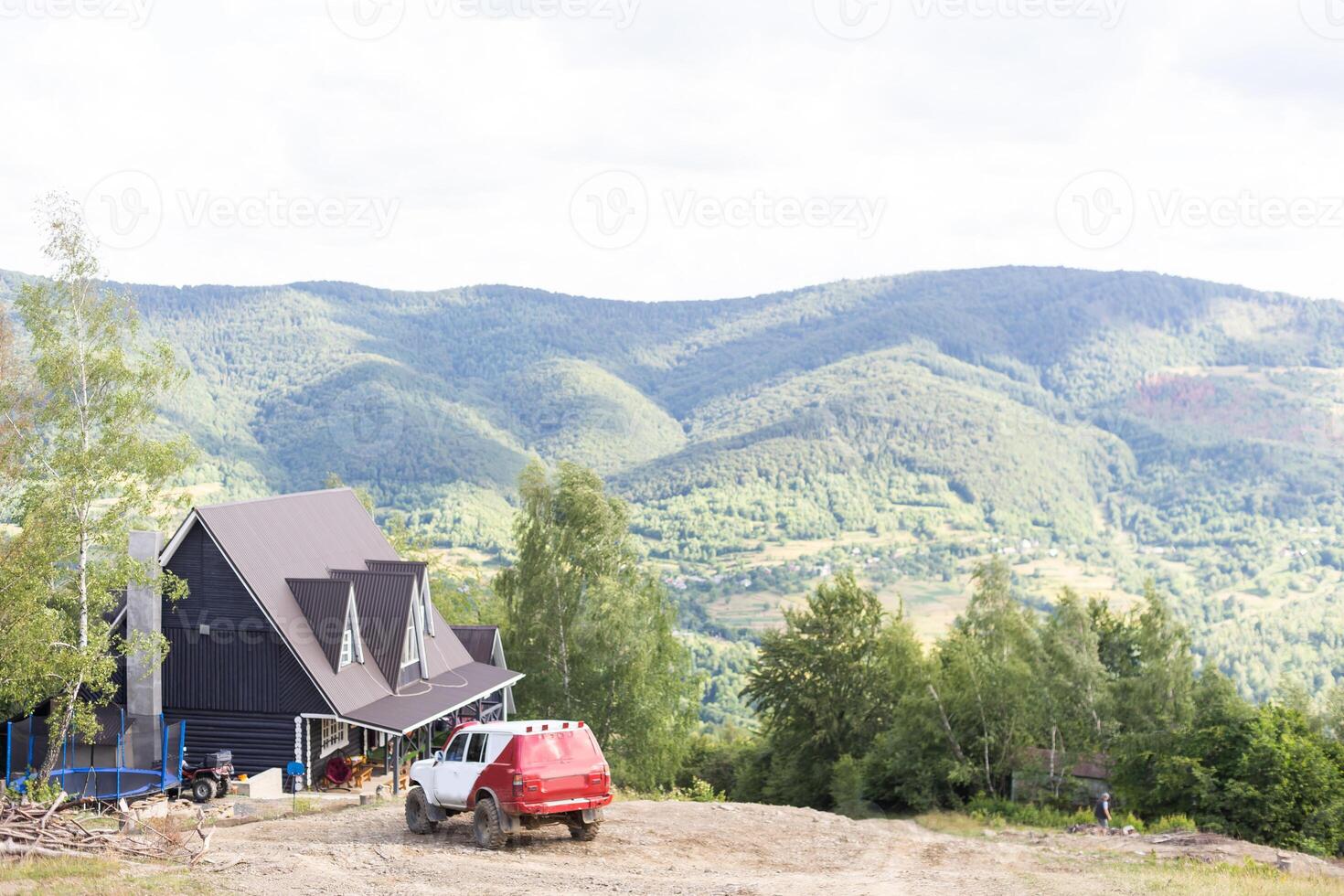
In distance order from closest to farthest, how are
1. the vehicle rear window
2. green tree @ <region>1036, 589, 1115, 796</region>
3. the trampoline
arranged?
the vehicle rear window < the trampoline < green tree @ <region>1036, 589, 1115, 796</region>

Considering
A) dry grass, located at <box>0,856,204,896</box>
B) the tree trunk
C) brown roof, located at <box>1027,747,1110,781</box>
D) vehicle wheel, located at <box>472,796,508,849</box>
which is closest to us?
dry grass, located at <box>0,856,204,896</box>

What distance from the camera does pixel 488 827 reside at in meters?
19.9

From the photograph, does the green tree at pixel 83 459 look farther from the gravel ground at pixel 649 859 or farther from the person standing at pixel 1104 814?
the person standing at pixel 1104 814

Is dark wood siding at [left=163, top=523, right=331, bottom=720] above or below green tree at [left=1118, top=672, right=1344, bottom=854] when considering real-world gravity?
above

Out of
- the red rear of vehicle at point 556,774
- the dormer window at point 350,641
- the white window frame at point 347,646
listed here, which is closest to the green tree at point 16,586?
the white window frame at point 347,646

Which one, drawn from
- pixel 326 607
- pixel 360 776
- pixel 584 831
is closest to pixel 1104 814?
pixel 584 831

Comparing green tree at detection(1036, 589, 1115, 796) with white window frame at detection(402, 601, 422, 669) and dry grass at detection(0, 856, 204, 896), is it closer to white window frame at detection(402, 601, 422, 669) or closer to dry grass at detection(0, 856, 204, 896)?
white window frame at detection(402, 601, 422, 669)

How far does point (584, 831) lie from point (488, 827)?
5.60 feet

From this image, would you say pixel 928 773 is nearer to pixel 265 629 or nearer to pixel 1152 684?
pixel 1152 684

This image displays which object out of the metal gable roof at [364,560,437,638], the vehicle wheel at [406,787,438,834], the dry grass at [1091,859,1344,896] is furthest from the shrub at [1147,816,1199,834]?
the metal gable roof at [364,560,437,638]

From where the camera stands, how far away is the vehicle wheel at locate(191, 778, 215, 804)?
27.0 meters

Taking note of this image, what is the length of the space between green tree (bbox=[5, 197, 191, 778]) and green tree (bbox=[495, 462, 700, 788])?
19.4 meters

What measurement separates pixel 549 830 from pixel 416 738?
16494mm

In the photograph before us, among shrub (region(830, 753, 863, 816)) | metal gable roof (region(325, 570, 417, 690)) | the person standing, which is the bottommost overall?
shrub (region(830, 753, 863, 816))
